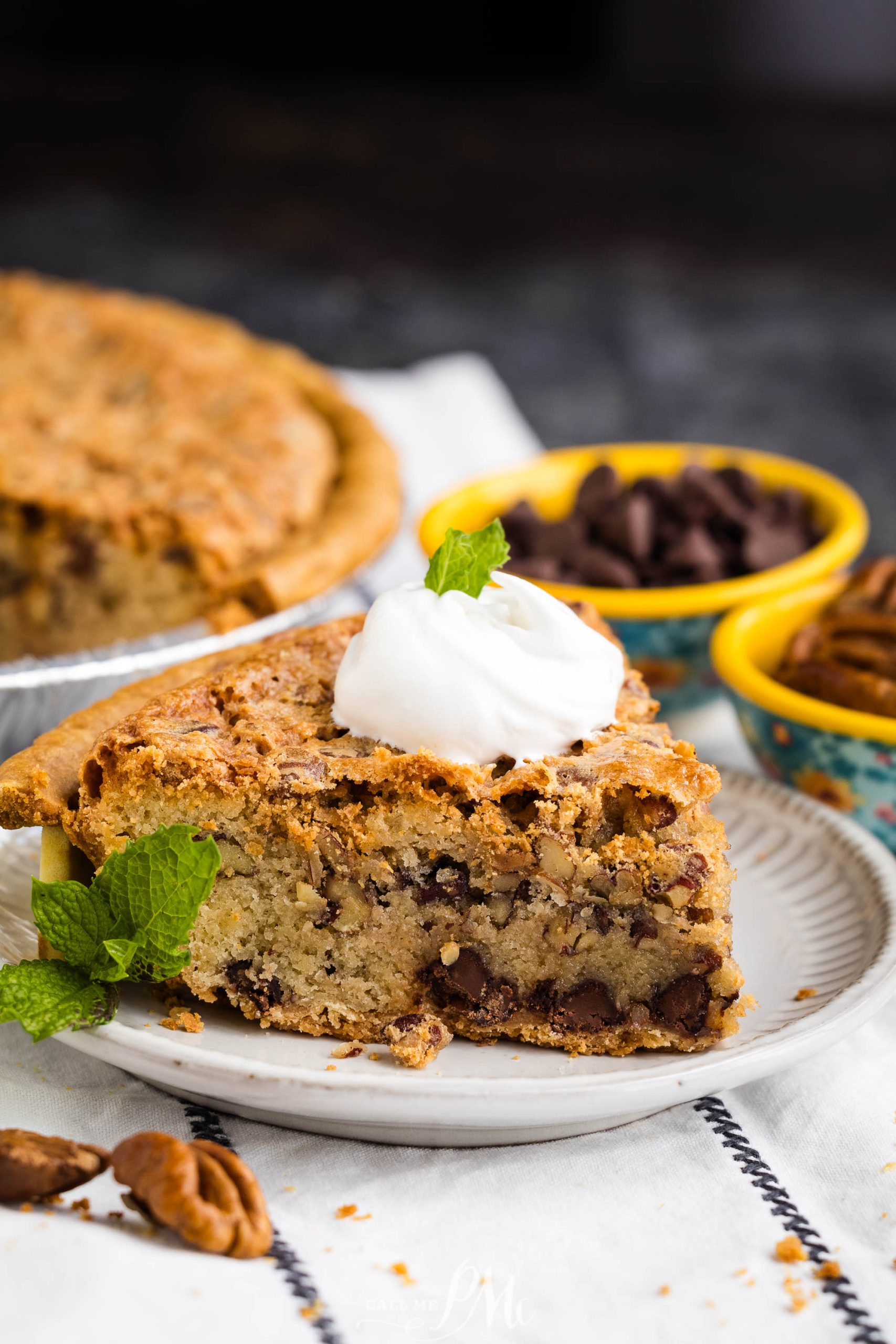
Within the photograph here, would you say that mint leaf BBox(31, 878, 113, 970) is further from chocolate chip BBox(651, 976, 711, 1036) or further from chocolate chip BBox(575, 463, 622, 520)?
chocolate chip BBox(575, 463, 622, 520)

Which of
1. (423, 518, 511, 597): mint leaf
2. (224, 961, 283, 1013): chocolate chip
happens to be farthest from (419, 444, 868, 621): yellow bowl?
(224, 961, 283, 1013): chocolate chip

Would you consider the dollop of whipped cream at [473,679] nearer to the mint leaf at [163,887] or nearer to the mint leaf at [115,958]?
the mint leaf at [163,887]

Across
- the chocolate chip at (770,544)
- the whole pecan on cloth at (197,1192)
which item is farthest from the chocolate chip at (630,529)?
the whole pecan on cloth at (197,1192)

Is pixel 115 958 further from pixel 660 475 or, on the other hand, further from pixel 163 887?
pixel 660 475

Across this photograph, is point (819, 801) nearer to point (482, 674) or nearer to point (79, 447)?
point (482, 674)

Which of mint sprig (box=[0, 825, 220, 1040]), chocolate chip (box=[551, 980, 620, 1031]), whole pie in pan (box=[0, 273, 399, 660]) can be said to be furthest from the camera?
whole pie in pan (box=[0, 273, 399, 660])

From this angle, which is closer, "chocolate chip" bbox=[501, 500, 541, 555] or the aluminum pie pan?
the aluminum pie pan

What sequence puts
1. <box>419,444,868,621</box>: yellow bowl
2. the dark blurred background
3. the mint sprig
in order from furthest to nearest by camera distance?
the dark blurred background
<box>419,444,868,621</box>: yellow bowl
the mint sprig

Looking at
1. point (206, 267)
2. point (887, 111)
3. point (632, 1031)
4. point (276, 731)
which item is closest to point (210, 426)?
point (276, 731)
